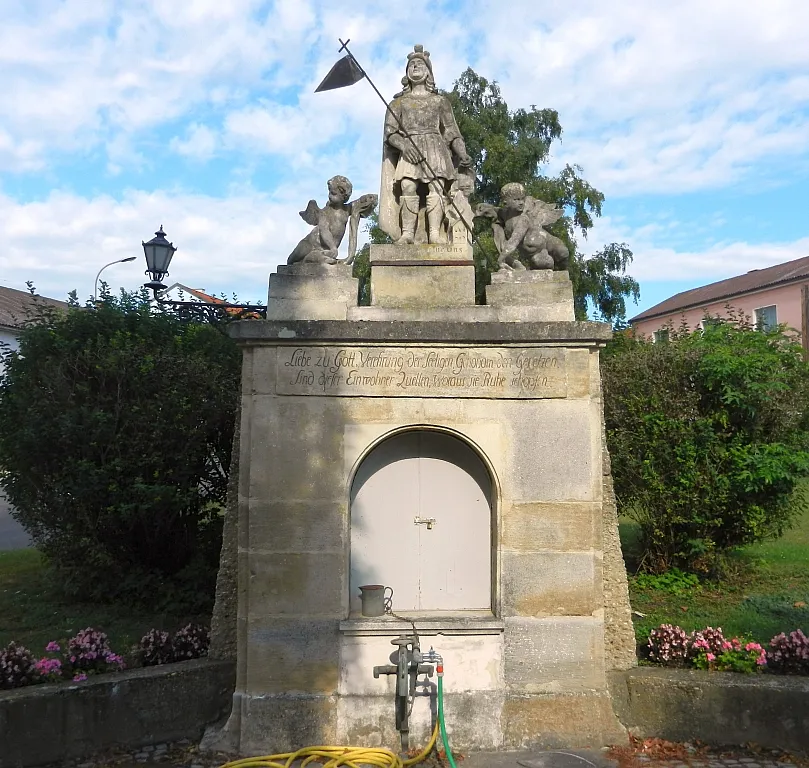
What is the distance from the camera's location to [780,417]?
9.48 meters

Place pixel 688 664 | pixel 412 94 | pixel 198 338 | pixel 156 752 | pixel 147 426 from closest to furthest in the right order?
pixel 156 752
pixel 688 664
pixel 412 94
pixel 147 426
pixel 198 338

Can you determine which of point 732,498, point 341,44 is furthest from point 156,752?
point 732,498

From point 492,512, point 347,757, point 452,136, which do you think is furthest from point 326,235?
point 347,757

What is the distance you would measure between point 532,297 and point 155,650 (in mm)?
4296

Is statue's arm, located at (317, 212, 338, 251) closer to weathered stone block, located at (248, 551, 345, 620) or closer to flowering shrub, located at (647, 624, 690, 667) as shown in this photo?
weathered stone block, located at (248, 551, 345, 620)

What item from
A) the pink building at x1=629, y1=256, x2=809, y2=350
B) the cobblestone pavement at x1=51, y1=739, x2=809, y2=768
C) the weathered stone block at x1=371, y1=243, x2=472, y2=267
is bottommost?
the cobblestone pavement at x1=51, y1=739, x2=809, y2=768

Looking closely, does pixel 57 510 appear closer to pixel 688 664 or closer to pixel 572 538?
pixel 572 538

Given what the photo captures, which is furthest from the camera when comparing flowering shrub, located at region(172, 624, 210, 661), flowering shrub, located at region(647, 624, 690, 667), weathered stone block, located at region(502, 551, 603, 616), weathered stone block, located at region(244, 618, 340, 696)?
flowering shrub, located at region(172, 624, 210, 661)

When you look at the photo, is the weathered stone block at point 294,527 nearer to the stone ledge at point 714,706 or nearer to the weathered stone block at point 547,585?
the weathered stone block at point 547,585

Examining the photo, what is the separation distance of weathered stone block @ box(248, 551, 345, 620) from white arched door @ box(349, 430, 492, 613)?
1.32 feet

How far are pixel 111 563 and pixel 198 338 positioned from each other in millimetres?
2804

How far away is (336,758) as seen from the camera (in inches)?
218

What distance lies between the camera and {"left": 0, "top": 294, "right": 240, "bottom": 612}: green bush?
837 centimetres

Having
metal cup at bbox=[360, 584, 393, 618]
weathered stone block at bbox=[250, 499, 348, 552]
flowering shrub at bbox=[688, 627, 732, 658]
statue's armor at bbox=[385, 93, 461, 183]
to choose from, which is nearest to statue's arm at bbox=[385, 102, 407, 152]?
statue's armor at bbox=[385, 93, 461, 183]
